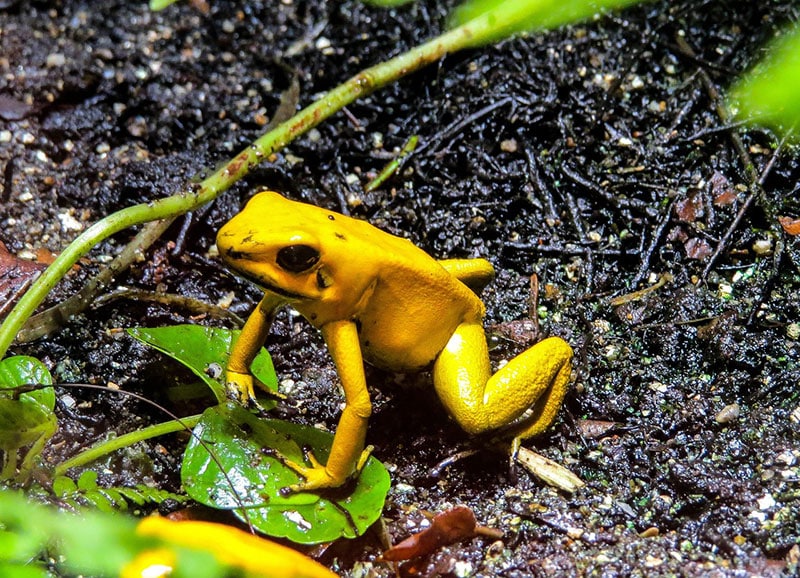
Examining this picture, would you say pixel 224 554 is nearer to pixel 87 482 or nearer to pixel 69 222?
pixel 87 482

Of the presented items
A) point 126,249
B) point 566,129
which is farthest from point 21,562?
point 566,129

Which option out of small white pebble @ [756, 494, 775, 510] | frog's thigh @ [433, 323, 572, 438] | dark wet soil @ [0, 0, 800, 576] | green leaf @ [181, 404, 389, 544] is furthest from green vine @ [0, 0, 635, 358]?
small white pebble @ [756, 494, 775, 510]

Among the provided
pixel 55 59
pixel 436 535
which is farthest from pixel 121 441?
pixel 55 59

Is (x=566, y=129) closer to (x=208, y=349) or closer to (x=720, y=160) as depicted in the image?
(x=720, y=160)

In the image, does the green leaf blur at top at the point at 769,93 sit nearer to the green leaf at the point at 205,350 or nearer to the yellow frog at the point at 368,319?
the yellow frog at the point at 368,319

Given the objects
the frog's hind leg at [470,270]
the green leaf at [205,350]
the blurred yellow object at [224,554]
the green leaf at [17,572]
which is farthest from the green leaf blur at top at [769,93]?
the green leaf at [17,572]
